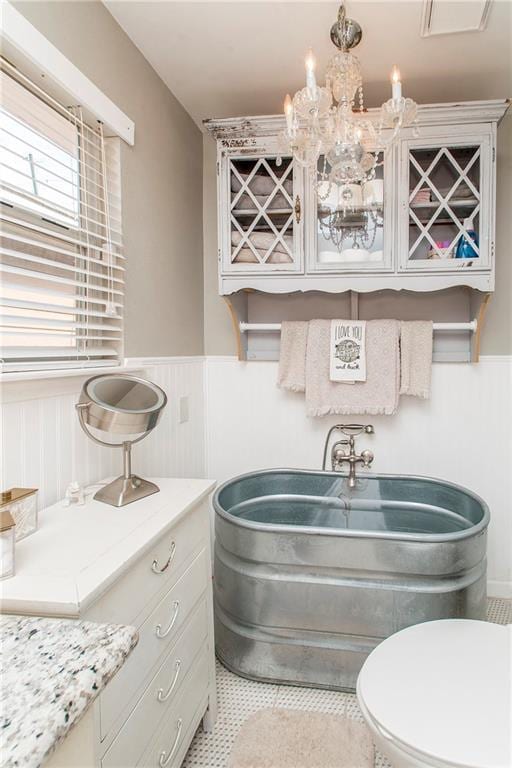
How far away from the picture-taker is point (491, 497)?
2.41 m

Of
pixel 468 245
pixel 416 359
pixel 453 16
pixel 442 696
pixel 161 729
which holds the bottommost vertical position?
pixel 161 729

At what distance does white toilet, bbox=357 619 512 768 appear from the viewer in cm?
97

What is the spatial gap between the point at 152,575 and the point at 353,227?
169 cm

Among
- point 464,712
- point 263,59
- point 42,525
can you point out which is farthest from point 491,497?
point 263,59

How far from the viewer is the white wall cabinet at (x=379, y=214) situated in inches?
78.6

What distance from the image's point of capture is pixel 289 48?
183 cm

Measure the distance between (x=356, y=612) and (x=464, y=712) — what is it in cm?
66

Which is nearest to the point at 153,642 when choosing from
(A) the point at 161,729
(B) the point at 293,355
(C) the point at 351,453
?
(A) the point at 161,729

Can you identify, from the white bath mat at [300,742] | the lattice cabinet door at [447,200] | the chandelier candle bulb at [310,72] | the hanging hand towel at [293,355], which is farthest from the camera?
the hanging hand towel at [293,355]

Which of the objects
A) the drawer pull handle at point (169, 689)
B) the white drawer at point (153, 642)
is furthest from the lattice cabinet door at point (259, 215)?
the drawer pull handle at point (169, 689)

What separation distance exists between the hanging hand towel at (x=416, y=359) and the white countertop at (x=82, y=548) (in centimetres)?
125

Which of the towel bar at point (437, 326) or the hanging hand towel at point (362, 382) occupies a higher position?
the towel bar at point (437, 326)

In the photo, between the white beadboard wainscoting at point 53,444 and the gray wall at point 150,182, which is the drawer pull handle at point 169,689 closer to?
the white beadboard wainscoting at point 53,444

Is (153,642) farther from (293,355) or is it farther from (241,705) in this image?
(293,355)
